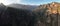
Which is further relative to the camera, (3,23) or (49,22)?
(49,22)

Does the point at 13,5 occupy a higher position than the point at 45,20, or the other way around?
the point at 13,5

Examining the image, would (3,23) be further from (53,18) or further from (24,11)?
(53,18)

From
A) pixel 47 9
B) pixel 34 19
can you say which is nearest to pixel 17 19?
pixel 34 19

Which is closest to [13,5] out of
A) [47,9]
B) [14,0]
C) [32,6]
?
[14,0]

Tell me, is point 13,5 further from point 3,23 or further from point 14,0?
point 3,23

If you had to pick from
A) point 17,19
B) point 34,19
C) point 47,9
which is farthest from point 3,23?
point 47,9

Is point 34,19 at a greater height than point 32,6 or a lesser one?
lesser
